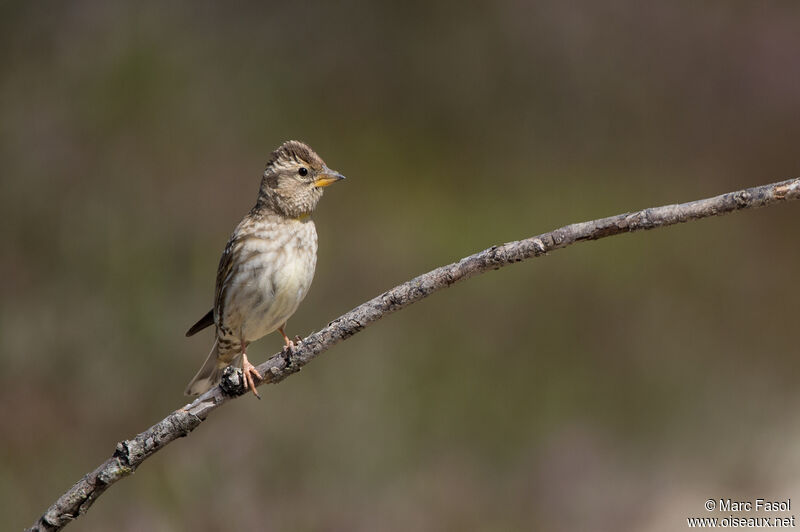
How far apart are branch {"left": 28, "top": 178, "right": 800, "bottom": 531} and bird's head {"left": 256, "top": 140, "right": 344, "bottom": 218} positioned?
717 millimetres

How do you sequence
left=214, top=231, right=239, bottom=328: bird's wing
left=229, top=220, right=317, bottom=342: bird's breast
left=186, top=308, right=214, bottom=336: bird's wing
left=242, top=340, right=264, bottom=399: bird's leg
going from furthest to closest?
left=214, top=231, right=239, bottom=328: bird's wing < left=229, top=220, right=317, bottom=342: bird's breast < left=186, top=308, right=214, bottom=336: bird's wing < left=242, top=340, right=264, bottom=399: bird's leg

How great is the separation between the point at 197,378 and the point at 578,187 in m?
5.18

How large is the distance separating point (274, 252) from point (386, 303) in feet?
3.06

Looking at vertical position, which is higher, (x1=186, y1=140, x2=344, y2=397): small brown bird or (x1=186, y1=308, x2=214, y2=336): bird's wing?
(x1=186, y1=140, x2=344, y2=397): small brown bird

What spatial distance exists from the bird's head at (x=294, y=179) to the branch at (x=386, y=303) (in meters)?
0.72

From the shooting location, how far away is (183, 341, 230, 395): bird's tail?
4.14m

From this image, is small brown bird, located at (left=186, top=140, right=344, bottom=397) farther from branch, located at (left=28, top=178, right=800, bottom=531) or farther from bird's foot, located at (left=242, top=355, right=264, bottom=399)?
branch, located at (left=28, top=178, right=800, bottom=531)

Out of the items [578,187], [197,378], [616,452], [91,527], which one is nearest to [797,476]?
[616,452]

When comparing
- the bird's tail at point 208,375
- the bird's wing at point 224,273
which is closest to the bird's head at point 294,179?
the bird's wing at point 224,273

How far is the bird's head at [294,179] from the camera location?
3395 mm

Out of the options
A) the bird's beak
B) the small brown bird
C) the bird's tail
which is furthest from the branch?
the bird's tail

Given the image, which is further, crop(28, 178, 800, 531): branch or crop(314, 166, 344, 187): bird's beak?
crop(314, 166, 344, 187): bird's beak

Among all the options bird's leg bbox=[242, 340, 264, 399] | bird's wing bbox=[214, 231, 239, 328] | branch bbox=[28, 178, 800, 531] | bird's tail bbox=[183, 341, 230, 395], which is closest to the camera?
branch bbox=[28, 178, 800, 531]

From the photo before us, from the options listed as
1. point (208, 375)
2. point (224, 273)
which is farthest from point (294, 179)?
point (208, 375)
